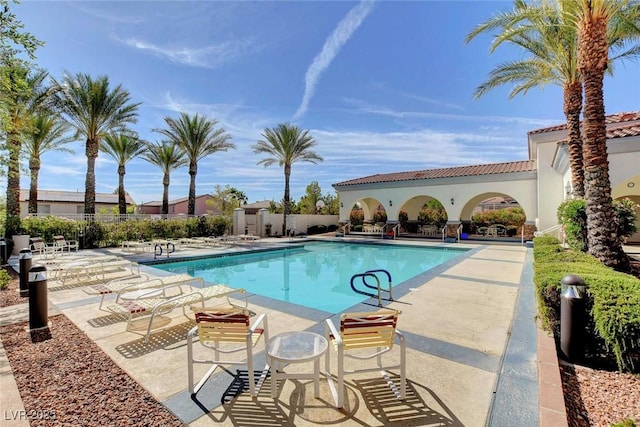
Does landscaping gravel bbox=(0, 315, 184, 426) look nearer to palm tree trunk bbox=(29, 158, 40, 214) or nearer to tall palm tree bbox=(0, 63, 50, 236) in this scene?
tall palm tree bbox=(0, 63, 50, 236)

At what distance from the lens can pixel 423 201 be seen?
2784 cm

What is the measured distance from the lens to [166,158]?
28016 millimetres

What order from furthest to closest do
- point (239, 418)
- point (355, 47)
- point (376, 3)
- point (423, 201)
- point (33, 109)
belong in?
point (423, 201) → point (355, 47) → point (33, 109) → point (376, 3) → point (239, 418)

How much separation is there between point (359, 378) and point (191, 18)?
44.5ft

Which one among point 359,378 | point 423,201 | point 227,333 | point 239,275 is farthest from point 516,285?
point 423,201

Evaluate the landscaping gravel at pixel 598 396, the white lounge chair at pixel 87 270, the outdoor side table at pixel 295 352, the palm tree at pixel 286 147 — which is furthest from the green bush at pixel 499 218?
the outdoor side table at pixel 295 352

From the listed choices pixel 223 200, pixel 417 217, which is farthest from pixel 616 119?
pixel 223 200

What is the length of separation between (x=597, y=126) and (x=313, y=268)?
10443 mm

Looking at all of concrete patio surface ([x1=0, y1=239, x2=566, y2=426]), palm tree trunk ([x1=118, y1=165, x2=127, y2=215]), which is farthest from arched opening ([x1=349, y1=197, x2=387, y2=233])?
concrete patio surface ([x1=0, y1=239, x2=566, y2=426])

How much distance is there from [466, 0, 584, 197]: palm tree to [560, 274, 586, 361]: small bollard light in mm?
7944

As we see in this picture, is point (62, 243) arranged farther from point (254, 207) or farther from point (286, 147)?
point (254, 207)

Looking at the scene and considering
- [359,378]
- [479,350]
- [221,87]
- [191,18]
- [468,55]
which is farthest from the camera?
[221,87]

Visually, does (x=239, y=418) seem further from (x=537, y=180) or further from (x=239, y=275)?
(x=537, y=180)

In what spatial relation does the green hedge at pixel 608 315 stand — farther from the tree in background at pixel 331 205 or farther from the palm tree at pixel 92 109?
the tree in background at pixel 331 205
